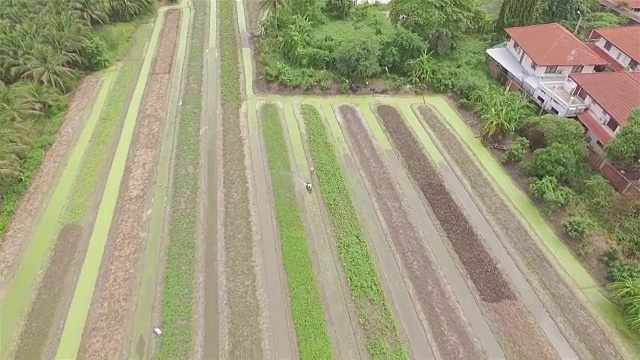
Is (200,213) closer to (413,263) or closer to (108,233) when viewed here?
(108,233)

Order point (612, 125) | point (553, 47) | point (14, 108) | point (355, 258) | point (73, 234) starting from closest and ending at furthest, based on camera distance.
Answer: point (355, 258), point (73, 234), point (14, 108), point (612, 125), point (553, 47)

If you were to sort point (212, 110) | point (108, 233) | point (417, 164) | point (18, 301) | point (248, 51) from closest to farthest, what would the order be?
point (18, 301), point (108, 233), point (417, 164), point (212, 110), point (248, 51)

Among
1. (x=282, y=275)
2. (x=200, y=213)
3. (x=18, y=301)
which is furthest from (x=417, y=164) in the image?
(x=18, y=301)

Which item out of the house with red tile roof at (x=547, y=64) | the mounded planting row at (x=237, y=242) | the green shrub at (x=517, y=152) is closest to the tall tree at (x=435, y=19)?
the house with red tile roof at (x=547, y=64)

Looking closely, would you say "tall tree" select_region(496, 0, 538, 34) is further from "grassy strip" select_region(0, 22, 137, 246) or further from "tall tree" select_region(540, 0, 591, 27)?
"grassy strip" select_region(0, 22, 137, 246)

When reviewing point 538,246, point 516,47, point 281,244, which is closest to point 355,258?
point 281,244

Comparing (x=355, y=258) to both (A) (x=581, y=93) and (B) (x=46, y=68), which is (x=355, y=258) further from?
(B) (x=46, y=68)

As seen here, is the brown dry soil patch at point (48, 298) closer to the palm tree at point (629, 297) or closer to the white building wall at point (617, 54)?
the palm tree at point (629, 297)
